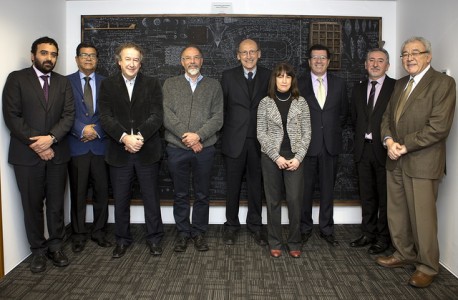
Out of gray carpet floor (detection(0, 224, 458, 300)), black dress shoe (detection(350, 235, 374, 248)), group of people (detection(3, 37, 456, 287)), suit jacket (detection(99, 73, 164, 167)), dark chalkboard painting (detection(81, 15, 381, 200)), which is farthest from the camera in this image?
dark chalkboard painting (detection(81, 15, 381, 200))

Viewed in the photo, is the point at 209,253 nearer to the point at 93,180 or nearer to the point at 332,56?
the point at 93,180

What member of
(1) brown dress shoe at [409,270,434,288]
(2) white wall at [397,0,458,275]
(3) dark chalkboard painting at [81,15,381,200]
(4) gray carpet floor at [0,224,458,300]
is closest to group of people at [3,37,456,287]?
(1) brown dress shoe at [409,270,434,288]

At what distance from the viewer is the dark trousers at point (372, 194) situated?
12.4ft

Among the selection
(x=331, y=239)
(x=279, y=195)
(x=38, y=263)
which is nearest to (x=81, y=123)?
(x=38, y=263)

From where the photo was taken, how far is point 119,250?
368 centimetres

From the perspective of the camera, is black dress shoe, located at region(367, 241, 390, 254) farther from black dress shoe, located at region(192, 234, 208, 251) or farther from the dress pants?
black dress shoe, located at region(192, 234, 208, 251)

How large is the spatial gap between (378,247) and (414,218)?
63 centimetres

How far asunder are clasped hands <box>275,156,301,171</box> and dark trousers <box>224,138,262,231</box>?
1.49 ft

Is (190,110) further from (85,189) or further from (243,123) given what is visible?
(85,189)

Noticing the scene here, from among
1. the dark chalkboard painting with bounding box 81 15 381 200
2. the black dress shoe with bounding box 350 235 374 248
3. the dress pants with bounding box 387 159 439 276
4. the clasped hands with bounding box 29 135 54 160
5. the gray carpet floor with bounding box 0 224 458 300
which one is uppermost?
the dark chalkboard painting with bounding box 81 15 381 200

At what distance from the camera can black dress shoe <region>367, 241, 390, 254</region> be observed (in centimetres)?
372

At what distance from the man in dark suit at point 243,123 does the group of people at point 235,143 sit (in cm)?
1

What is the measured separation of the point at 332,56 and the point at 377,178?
1412 mm

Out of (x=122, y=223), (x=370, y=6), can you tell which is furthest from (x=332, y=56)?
(x=122, y=223)
